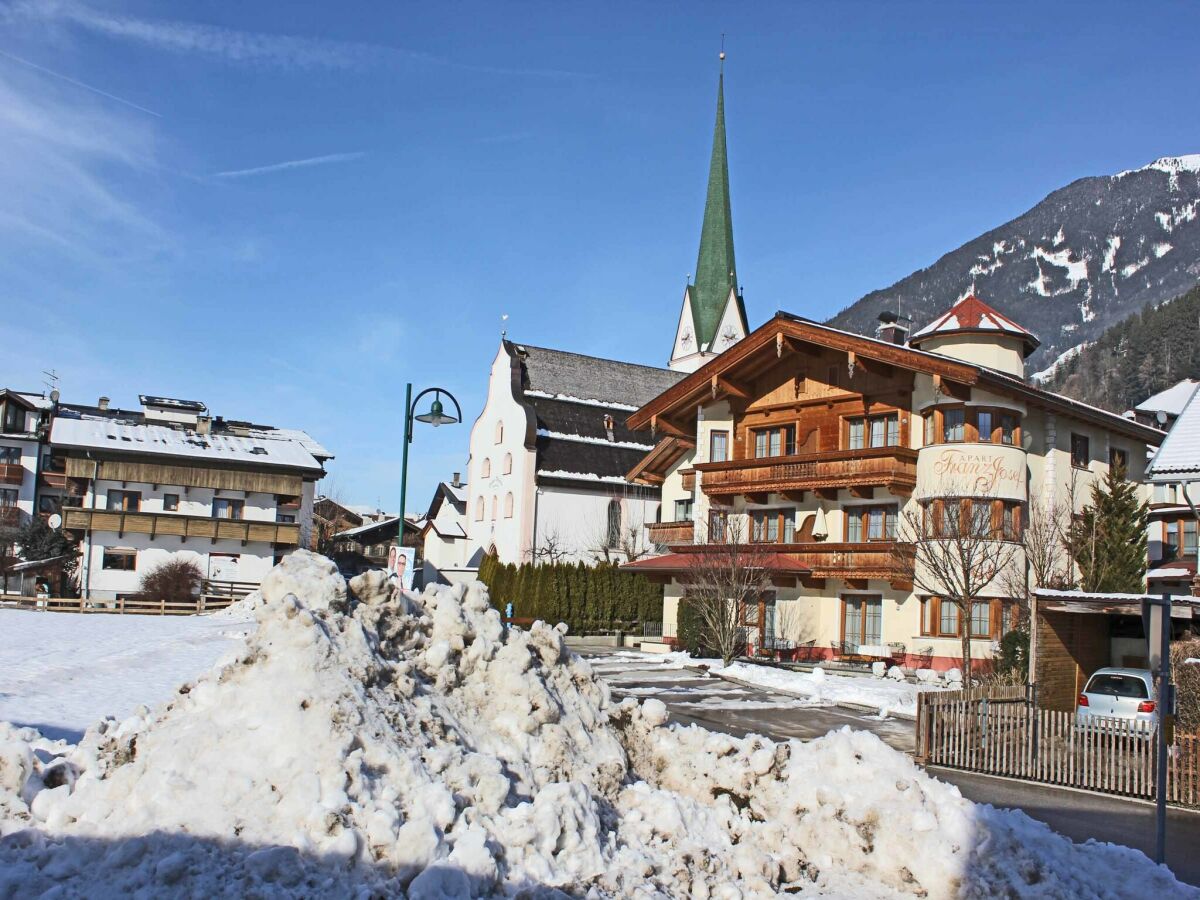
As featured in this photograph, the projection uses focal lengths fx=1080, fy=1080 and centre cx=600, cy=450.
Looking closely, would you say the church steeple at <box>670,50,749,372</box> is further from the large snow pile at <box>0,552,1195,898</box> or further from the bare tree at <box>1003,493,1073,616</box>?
the large snow pile at <box>0,552,1195,898</box>

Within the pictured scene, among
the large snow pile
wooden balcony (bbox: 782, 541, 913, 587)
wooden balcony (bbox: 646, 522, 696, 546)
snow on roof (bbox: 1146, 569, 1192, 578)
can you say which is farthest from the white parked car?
wooden balcony (bbox: 646, 522, 696, 546)

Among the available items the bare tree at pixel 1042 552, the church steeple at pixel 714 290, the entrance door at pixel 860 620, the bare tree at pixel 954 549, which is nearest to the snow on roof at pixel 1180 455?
the bare tree at pixel 954 549

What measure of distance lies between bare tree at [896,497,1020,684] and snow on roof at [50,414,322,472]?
3548 cm

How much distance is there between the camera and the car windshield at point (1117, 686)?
720 inches

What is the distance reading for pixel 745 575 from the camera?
33375 mm

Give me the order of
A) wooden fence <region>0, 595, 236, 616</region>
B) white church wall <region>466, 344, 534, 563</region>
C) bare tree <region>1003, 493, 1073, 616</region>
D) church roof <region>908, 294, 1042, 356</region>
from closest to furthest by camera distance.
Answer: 1. bare tree <region>1003, 493, 1073, 616</region>
2. church roof <region>908, 294, 1042, 356</region>
3. wooden fence <region>0, 595, 236, 616</region>
4. white church wall <region>466, 344, 534, 563</region>

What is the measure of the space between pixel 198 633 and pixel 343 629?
2508cm

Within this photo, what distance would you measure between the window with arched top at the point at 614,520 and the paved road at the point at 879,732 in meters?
20.6

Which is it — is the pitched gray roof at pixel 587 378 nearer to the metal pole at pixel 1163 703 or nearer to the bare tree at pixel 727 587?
the bare tree at pixel 727 587

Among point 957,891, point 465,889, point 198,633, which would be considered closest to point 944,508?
point 198,633

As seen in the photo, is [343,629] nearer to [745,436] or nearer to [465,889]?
[465,889]

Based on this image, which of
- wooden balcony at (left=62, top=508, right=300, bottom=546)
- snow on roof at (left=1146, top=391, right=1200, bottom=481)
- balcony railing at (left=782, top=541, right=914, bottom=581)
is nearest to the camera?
snow on roof at (left=1146, top=391, right=1200, bottom=481)

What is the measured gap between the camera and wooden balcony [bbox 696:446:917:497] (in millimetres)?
32219

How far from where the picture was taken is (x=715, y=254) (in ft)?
271
